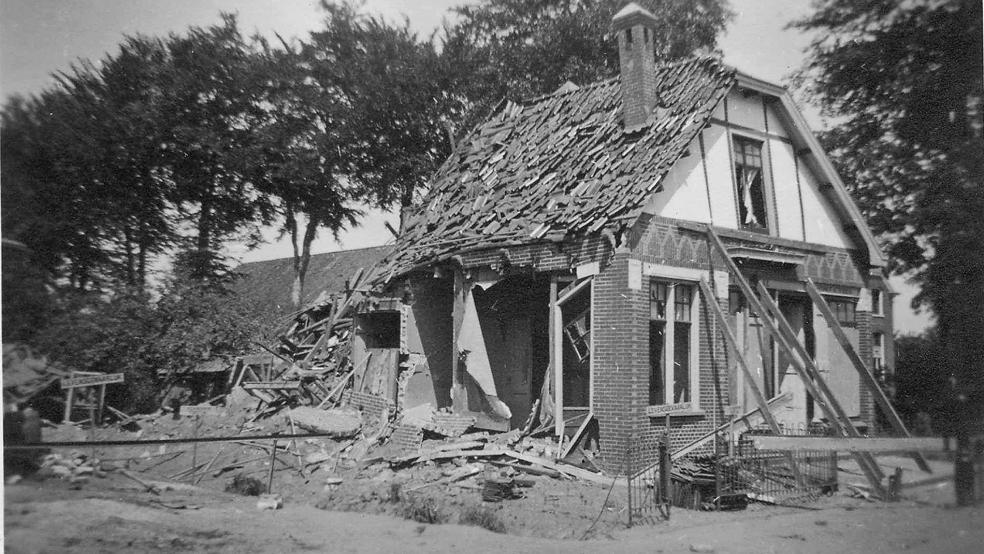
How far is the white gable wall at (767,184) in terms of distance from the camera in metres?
13.9

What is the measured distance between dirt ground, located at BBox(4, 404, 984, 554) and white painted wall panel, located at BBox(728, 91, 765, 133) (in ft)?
21.8

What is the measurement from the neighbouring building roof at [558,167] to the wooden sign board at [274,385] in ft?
11.4

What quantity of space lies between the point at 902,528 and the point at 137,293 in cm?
1289

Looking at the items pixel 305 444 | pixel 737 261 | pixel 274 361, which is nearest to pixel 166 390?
pixel 274 361

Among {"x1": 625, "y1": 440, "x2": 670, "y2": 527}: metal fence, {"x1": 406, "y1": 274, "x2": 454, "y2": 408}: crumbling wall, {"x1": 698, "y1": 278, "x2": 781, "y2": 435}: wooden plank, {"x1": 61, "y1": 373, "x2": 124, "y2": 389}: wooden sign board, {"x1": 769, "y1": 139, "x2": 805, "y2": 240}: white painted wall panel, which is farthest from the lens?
{"x1": 406, "y1": 274, "x2": 454, "y2": 408}: crumbling wall

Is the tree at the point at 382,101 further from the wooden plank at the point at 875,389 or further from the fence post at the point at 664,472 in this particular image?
the wooden plank at the point at 875,389

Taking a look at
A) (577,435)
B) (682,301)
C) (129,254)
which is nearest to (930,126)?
(682,301)

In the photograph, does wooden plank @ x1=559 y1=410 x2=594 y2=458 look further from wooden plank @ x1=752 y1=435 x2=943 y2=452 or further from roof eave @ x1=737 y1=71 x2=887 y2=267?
roof eave @ x1=737 y1=71 x2=887 y2=267

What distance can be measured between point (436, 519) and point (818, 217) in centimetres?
1049

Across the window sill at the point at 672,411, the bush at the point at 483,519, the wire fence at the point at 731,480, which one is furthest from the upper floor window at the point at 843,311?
the bush at the point at 483,519

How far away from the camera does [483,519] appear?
1020 centimetres

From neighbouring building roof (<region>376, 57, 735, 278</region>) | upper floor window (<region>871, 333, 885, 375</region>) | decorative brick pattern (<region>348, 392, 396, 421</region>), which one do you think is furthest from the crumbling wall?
upper floor window (<region>871, 333, 885, 375</region>)

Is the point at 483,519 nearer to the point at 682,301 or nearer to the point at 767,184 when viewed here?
the point at 682,301

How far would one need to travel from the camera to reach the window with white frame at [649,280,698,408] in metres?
13.6
